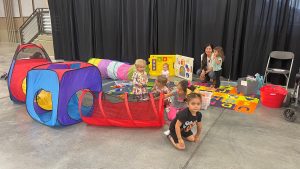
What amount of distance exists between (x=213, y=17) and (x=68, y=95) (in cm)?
358

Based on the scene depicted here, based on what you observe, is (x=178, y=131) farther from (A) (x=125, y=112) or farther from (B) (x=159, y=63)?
(B) (x=159, y=63)

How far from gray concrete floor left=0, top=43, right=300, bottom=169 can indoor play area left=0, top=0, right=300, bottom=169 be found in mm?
12

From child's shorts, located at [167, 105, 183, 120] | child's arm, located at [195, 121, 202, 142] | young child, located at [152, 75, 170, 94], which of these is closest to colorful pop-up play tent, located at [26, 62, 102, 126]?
young child, located at [152, 75, 170, 94]

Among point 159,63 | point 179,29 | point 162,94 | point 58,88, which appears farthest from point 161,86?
point 179,29

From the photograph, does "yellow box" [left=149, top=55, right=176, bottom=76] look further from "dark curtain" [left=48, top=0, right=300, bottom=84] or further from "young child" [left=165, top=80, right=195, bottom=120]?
"young child" [left=165, top=80, right=195, bottom=120]

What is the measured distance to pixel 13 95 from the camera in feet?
12.8

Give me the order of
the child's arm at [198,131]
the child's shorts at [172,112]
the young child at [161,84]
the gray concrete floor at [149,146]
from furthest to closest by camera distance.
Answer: the young child at [161,84]
the child's shorts at [172,112]
the child's arm at [198,131]
the gray concrete floor at [149,146]

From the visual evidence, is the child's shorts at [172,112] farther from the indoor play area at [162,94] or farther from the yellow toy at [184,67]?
the yellow toy at [184,67]

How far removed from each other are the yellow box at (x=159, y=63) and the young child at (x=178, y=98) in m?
2.04

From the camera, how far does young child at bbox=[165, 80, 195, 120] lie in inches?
133

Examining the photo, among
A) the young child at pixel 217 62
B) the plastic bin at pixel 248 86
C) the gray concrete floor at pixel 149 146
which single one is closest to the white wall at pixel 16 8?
the gray concrete floor at pixel 149 146

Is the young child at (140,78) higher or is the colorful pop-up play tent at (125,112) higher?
the young child at (140,78)

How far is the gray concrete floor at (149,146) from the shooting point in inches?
93.0

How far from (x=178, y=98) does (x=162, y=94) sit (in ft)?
2.33
